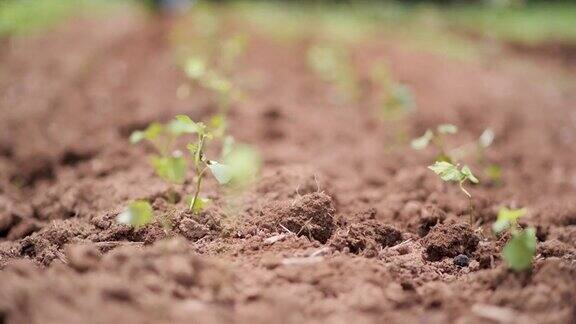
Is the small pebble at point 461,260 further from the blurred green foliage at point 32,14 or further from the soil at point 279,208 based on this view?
the blurred green foliage at point 32,14

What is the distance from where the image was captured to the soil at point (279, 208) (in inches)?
56.0

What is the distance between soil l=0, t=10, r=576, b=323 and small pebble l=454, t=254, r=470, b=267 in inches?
→ 1.0

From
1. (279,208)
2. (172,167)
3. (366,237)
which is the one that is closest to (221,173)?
(172,167)

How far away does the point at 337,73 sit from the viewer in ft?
14.5

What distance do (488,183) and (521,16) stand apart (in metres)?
6.91

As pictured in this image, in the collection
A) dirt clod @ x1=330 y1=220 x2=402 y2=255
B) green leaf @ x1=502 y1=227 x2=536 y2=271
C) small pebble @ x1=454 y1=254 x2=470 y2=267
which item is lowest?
small pebble @ x1=454 y1=254 x2=470 y2=267

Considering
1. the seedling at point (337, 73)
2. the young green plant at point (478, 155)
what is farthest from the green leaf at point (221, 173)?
the seedling at point (337, 73)

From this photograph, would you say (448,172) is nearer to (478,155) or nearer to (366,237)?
(366,237)

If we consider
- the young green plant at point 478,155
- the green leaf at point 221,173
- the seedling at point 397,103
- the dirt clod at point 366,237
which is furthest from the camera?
the seedling at point 397,103

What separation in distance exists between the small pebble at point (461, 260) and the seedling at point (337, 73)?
97.3 inches

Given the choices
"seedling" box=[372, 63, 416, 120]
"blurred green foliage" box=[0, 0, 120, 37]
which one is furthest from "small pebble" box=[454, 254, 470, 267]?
"blurred green foliage" box=[0, 0, 120, 37]

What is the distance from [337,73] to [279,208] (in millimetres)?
2636

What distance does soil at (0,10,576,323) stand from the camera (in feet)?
4.66

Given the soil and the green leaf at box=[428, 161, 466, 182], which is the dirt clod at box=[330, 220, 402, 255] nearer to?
the soil
